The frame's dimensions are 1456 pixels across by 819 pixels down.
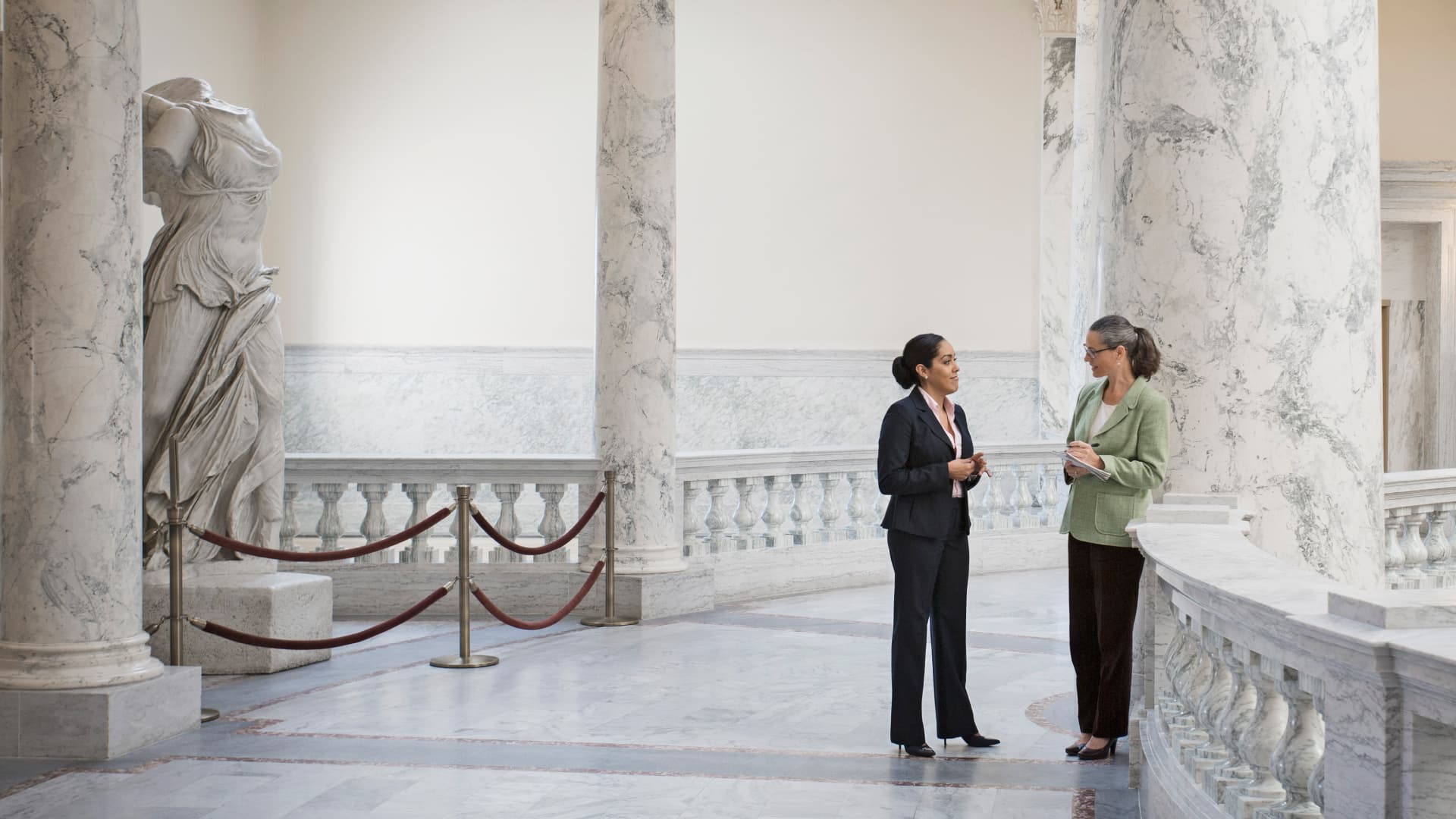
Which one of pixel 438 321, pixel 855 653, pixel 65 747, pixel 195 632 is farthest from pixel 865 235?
pixel 65 747

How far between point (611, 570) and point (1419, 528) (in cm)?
521

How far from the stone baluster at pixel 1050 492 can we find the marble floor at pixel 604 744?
414 cm

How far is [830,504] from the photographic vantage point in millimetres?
11219

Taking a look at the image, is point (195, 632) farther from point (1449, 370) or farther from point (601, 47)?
point (1449, 370)

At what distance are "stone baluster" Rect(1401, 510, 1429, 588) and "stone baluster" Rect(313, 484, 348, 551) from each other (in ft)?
22.1

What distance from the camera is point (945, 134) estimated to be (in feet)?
51.9

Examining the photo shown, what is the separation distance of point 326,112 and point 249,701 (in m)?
10.3

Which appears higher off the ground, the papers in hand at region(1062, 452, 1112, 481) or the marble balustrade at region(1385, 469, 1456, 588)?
the papers in hand at region(1062, 452, 1112, 481)

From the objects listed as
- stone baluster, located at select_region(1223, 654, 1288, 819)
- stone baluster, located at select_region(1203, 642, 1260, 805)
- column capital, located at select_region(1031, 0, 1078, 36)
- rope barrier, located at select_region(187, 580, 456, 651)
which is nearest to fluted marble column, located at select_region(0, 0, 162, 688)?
rope barrier, located at select_region(187, 580, 456, 651)

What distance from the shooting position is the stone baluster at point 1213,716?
3611mm

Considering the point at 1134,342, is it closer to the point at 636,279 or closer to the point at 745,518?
the point at 636,279

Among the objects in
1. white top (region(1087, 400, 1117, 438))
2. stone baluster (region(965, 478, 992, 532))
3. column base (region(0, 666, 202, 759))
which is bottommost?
column base (region(0, 666, 202, 759))

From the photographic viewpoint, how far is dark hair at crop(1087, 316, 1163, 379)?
501cm

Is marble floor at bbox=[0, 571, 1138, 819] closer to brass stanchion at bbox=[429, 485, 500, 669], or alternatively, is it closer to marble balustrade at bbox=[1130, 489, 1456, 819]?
brass stanchion at bbox=[429, 485, 500, 669]
